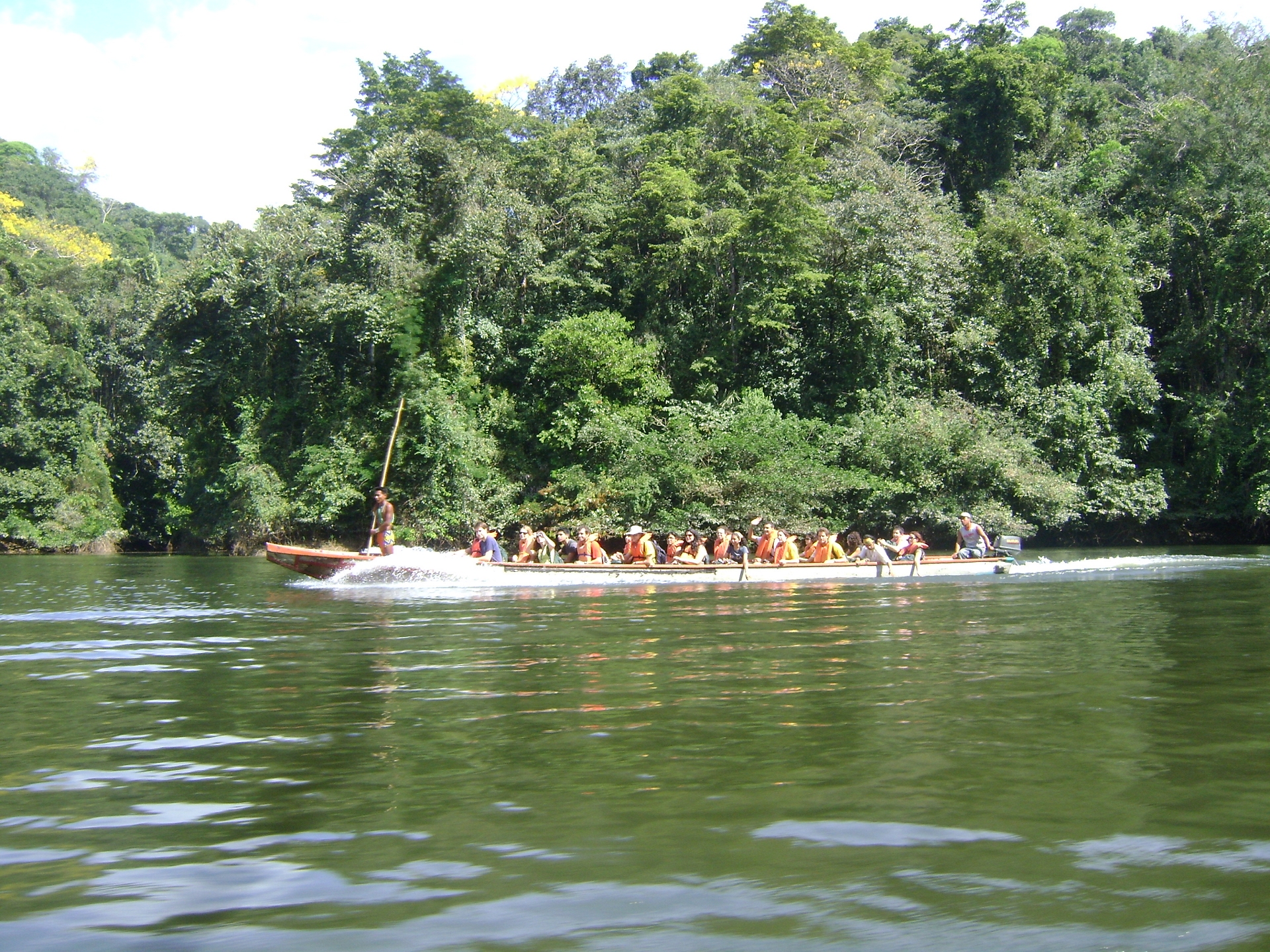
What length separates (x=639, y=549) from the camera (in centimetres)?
2023

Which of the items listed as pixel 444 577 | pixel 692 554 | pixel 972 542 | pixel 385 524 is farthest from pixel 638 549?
pixel 972 542

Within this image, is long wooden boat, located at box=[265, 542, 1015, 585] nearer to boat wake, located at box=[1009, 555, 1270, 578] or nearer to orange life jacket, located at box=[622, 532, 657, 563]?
boat wake, located at box=[1009, 555, 1270, 578]

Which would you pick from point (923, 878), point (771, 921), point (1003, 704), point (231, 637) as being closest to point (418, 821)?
point (771, 921)

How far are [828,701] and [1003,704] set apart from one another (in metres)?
1.04

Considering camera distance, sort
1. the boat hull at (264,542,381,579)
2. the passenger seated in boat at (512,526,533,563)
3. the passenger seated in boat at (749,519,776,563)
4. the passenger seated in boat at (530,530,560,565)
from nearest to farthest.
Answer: the boat hull at (264,542,381,579) < the passenger seated in boat at (749,519,776,563) < the passenger seated in boat at (530,530,560,565) < the passenger seated in boat at (512,526,533,563)

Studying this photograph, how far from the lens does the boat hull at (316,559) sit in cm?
1730

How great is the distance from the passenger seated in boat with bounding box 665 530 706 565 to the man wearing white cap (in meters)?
0.50

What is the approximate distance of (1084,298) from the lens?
28641 mm

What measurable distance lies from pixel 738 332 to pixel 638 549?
425 inches

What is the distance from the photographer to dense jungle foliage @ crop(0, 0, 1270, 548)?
26.4 m

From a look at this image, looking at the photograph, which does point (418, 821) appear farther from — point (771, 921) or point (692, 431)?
point (692, 431)

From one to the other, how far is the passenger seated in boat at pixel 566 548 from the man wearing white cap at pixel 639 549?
1.18 metres

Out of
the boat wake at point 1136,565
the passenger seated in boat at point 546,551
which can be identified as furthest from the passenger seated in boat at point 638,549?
the boat wake at point 1136,565

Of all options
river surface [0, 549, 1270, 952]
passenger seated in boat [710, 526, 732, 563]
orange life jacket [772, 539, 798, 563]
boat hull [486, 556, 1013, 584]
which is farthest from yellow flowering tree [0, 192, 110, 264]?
river surface [0, 549, 1270, 952]
